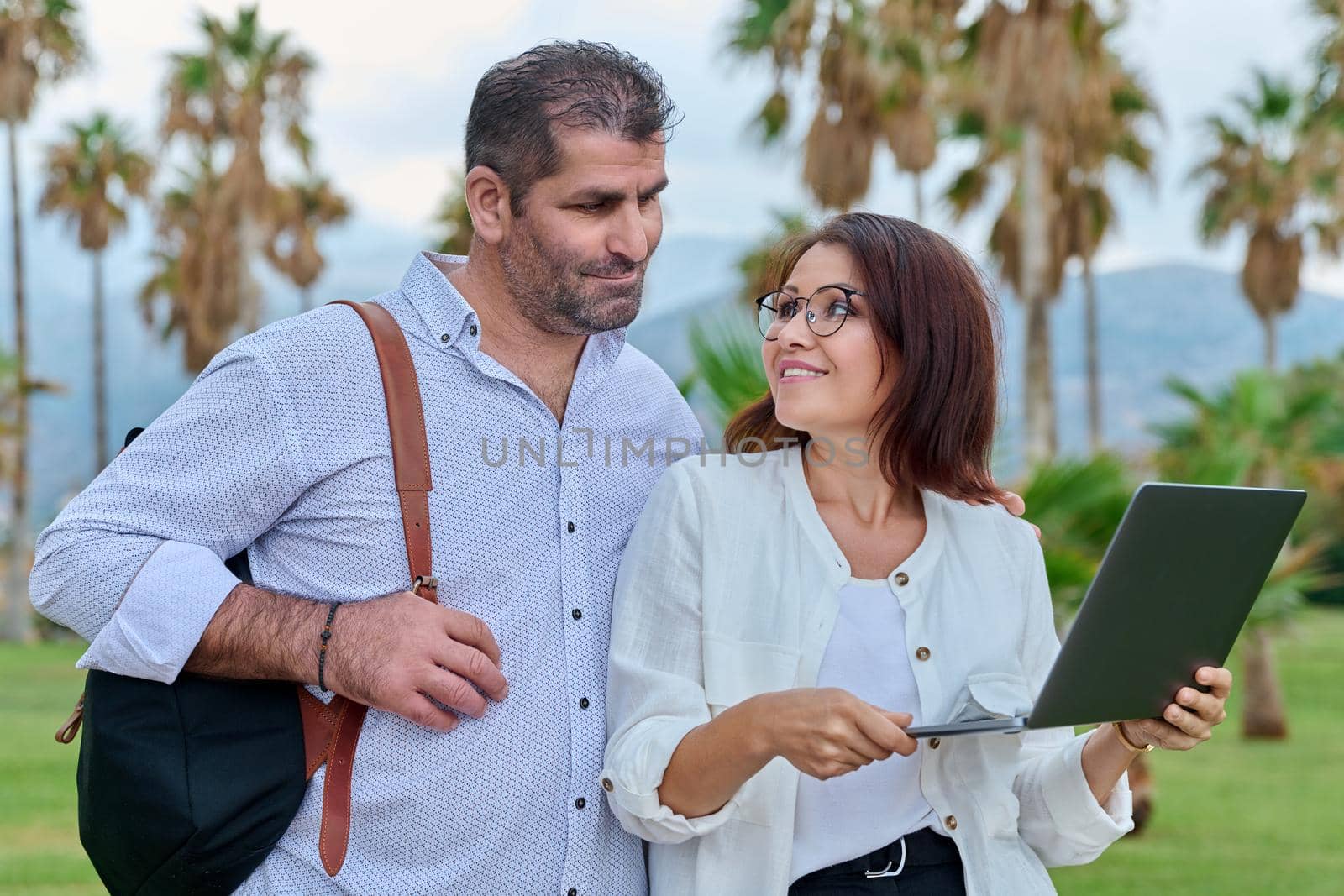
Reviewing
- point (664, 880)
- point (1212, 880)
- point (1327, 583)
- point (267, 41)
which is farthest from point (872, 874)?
point (1327, 583)

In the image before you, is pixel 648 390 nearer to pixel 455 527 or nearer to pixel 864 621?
pixel 455 527

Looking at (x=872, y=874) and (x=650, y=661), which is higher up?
(x=650, y=661)

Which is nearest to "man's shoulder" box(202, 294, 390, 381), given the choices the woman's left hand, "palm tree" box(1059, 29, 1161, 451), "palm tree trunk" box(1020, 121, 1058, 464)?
the woman's left hand

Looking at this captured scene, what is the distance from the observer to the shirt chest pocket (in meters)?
2.35

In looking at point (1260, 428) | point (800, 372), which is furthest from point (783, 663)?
point (1260, 428)

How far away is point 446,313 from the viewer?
8.32ft

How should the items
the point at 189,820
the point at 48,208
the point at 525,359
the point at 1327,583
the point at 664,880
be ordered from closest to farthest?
the point at 189,820 < the point at 664,880 < the point at 525,359 < the point at 1327,583 < the point at 48,208

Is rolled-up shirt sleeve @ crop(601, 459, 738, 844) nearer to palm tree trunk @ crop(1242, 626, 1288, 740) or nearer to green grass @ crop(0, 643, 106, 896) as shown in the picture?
green grass @ crop(0, 643, 106, 896)

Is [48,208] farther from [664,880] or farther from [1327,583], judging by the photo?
[664,880]

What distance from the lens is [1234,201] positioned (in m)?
32.2

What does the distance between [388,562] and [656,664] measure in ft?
1.49

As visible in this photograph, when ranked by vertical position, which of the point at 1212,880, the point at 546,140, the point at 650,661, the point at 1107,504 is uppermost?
the point at 546,140

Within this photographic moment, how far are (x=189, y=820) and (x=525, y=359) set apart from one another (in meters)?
0.91

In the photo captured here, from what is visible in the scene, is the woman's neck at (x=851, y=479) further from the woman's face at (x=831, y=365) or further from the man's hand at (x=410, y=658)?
the man's hand at (x=410, y=658)
